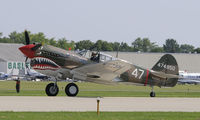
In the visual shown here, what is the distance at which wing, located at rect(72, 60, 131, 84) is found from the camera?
3309 cm

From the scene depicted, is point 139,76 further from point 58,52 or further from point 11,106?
point 11,106

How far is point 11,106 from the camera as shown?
78.9ft

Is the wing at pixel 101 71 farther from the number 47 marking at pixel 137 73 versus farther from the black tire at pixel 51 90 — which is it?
the black tire at pixel 51 90

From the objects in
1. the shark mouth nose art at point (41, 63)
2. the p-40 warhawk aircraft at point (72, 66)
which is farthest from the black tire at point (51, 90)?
the shark mouth nose art at point (41, 63)

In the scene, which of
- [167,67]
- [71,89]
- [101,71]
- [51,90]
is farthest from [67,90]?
[167,67]
